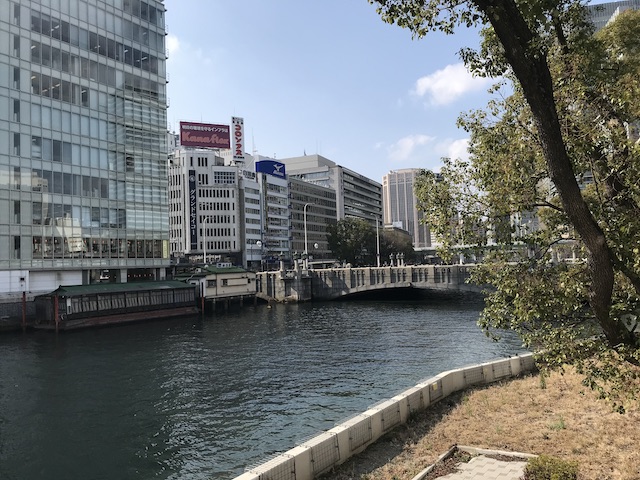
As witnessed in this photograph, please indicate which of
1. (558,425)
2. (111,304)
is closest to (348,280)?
(111,304)

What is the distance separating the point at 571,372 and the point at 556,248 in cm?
1222

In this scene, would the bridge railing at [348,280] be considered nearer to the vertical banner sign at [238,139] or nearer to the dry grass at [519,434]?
the dry grass at [519,434]

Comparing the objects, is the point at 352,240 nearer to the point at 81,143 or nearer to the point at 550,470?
the point at 81,143

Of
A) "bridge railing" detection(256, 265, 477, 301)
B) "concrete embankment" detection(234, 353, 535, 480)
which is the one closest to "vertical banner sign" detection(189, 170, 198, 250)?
"bridge railing" detection(256, 265, 477, 301)

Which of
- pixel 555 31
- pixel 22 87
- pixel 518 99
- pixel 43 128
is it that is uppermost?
pixel 22 87

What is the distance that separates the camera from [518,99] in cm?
1162

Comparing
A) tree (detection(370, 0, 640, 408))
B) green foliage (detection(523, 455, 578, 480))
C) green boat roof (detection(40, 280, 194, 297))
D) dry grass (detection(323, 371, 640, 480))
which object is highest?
tree (detection(370, 0, 640, 408))

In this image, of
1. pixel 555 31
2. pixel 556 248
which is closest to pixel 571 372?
pixel 556 248

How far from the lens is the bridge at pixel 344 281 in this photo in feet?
278

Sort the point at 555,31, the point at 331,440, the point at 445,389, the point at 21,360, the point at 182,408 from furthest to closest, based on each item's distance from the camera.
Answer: the point at 21,360 → the point at 182,408 → the point at 445,389 → the point at 331,440 → the point at 555,31

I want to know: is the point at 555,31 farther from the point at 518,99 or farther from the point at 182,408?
the point at 182,408

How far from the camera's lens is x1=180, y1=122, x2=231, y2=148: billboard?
152125mm

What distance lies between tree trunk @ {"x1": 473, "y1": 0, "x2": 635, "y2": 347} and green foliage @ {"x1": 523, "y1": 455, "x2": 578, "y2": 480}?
436 centimetres

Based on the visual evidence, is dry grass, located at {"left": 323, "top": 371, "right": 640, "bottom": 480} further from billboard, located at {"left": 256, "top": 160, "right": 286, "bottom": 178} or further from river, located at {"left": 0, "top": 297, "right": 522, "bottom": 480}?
billboard, located at {"left": 256, "top": 160, "right": 286, "bottom": 178}
